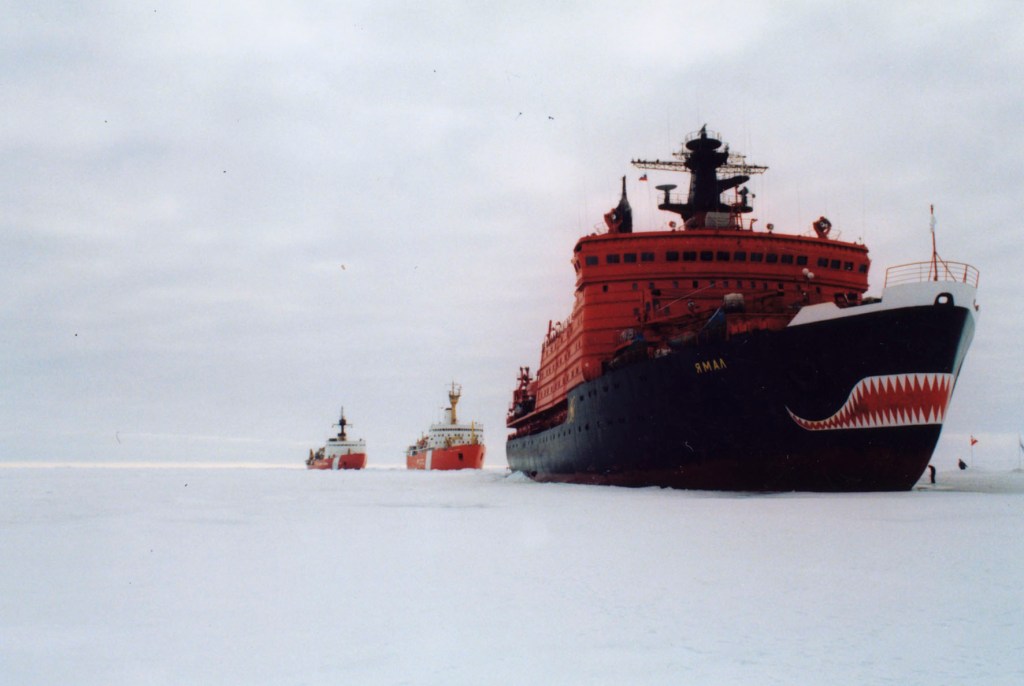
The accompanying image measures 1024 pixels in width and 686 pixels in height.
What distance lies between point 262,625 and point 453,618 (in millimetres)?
1686

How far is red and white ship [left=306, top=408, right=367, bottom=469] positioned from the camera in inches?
4072

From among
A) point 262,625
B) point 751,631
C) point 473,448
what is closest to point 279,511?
point 262,625

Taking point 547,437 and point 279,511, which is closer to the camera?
point 279,511

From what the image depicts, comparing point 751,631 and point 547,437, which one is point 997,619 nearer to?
point 751,631

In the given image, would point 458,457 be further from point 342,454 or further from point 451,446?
point 342,454

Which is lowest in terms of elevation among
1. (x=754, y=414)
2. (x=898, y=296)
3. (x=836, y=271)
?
(x=754, y=414)

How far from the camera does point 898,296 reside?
59.5 feet

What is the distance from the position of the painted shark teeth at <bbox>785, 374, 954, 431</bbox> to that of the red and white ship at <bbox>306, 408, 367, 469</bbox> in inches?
3609

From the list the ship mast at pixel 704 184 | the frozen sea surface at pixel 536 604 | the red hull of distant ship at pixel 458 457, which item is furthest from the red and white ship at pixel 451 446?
the frozen sea surface at pixel 536 604

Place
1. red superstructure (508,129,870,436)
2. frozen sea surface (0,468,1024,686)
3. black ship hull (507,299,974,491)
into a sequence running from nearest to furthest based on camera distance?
frozen sea surface (0,468,1024,686) → black ship hull (507,299,974,491) → red superstructure (508,129,870,436)

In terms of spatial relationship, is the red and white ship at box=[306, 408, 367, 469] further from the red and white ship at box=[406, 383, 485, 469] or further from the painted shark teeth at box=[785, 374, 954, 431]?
the painted shark teeth at box=[785, 374, 954, 431]

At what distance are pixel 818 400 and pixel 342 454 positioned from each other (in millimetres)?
93194

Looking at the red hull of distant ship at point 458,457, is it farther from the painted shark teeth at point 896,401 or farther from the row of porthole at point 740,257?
the painted shark teeth at point 896,401

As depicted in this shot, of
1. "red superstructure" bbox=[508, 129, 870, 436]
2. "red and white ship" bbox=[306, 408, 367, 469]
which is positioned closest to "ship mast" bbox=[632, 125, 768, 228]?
"red superstructure" bbox=[508, 129, 870, 436]
